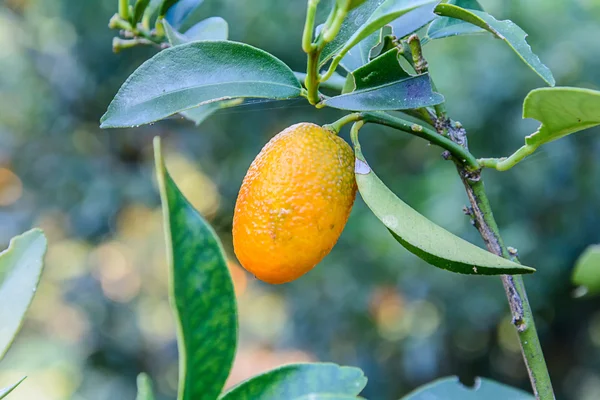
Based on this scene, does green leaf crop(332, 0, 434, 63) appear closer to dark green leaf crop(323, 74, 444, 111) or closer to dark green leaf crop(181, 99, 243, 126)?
dark green leaf crop(323, 74, 444, 111)

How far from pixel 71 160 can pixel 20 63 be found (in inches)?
15.6

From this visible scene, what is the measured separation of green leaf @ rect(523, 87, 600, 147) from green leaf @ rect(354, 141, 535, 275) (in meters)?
0.09

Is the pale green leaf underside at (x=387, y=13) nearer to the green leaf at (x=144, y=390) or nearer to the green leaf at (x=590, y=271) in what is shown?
the green leaf at (x=144, y=390)

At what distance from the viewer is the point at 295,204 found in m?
0.36

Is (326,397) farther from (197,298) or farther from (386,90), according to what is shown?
→ (386,90)

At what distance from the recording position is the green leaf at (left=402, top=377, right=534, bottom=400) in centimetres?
44

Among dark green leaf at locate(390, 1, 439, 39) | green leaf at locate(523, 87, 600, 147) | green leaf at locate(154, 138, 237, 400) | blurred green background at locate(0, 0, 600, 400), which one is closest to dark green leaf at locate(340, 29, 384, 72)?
dark green leaf at locate(390, 1, 439, 39)

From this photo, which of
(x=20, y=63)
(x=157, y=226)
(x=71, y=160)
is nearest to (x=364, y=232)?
(x=157, y=226)

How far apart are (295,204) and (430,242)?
0.09m

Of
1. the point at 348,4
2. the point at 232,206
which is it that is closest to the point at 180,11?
the point at 348,4

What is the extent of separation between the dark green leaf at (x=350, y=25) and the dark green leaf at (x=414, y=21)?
0.03 meters

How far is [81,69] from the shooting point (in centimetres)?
196

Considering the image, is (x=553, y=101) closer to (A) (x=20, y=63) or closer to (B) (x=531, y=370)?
(B) (x=531, y=370)

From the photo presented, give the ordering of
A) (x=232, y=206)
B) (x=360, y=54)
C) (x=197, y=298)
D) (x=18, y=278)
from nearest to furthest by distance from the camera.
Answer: (x=197, y=298)
(x=18, y=278)
(x=360, y=54)
(x=232, y=206)
